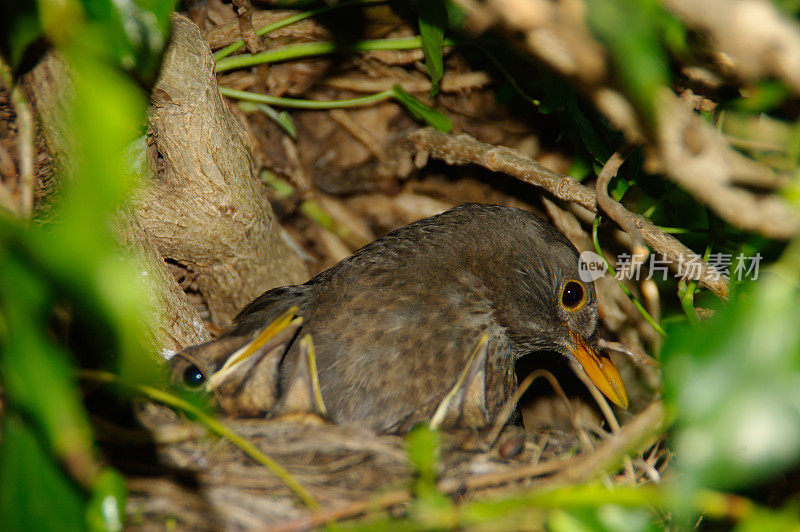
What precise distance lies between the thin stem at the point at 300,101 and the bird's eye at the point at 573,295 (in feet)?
4.04

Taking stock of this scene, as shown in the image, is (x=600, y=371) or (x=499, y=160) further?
(x=499, y=160)

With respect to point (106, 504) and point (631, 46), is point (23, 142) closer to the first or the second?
point (106, 504)

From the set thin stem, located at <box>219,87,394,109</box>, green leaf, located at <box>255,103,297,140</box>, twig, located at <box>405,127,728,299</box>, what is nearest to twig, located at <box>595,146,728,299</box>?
twig, located at <box>405,127,728,299</box>

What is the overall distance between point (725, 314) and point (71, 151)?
1.62 metres

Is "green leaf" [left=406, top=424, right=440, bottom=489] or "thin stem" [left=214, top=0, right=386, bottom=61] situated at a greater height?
"thin stem" [left=214, top=0, right=386, bottom=61]

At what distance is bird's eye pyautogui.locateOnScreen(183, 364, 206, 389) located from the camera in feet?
6.10

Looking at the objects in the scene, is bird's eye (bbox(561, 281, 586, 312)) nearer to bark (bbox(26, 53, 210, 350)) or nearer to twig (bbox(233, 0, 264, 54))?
bark (bbox(26, 53, 210, 350))

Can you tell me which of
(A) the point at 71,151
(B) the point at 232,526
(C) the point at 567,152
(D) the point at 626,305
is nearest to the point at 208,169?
(A) the point at 71,151

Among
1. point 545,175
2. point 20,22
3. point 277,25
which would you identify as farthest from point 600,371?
point 20,22

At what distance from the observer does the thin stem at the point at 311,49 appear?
2605mm

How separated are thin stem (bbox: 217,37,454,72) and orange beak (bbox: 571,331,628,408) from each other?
4.75 feet

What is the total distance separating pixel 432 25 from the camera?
2404 mm

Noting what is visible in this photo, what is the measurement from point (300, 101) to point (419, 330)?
135 cm

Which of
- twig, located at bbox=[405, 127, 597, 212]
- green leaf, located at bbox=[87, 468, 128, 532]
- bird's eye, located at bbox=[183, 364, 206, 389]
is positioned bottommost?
bird's eye, located at bbox=[183, 364, 206, 389]
